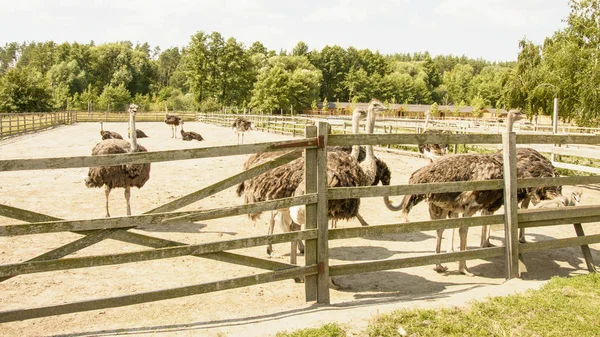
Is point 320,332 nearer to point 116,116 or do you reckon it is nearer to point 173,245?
point 173,245

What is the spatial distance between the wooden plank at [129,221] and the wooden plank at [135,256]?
201mm

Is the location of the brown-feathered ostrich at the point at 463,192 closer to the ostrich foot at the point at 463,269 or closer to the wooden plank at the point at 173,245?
the ostrich foot at the point at 463,269

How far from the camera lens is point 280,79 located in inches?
2409

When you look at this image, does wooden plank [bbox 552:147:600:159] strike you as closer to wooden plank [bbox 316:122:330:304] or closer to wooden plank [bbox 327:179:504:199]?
wooden plank [bbox 327:179:504:199]

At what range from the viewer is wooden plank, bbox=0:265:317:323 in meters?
3.14

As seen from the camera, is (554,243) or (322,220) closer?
(322,220)

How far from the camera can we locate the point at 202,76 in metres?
66.8

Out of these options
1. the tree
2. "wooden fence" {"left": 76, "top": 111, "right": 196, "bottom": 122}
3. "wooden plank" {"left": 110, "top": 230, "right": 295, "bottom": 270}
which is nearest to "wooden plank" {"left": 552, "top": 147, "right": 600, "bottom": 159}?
"wooden plank" {"left": 110, "top": 230, "right": 295, "bottom": 270}

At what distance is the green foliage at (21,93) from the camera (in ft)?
137

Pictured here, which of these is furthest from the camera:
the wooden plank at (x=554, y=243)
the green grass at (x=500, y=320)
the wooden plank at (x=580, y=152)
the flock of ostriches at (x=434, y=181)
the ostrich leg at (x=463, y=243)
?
the wooden plank at (x=580, y=152)

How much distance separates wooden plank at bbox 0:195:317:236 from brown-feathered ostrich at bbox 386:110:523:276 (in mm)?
2004

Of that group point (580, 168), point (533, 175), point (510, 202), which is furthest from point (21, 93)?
point (510, 202)

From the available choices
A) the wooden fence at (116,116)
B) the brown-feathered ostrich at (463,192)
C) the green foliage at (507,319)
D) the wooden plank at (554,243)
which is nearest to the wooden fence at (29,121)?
the wooden fence at (116,116)

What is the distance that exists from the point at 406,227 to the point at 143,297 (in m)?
2.18
